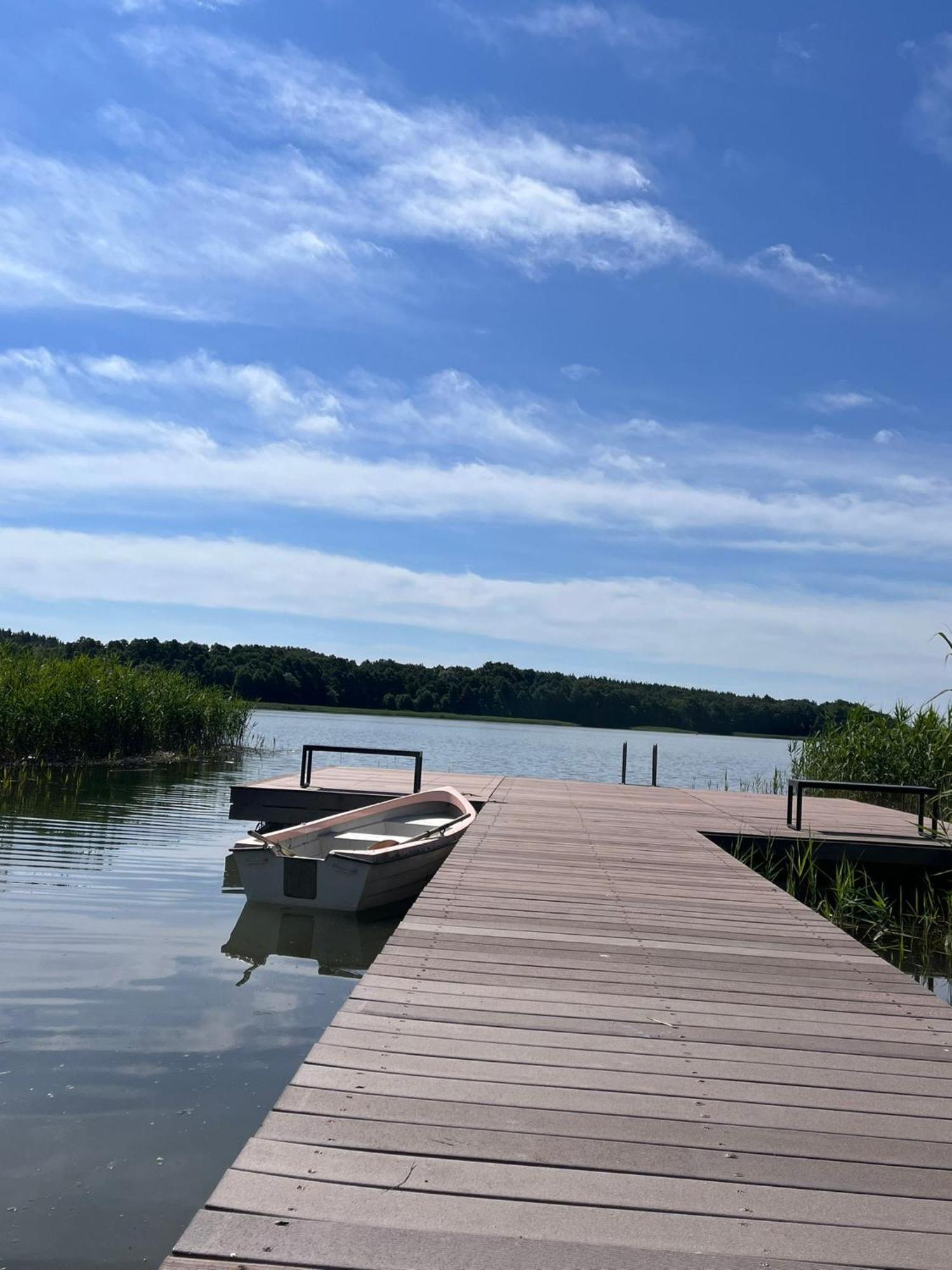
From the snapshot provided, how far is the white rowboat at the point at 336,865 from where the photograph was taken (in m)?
7.58

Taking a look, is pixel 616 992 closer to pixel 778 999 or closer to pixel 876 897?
pixel 778 999

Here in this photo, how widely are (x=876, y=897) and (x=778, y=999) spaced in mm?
5331

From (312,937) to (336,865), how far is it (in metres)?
0.53

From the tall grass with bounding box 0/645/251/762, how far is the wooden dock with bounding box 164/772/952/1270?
43.6 feet

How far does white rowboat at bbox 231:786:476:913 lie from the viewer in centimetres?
758

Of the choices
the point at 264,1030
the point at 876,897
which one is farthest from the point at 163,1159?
the point at 876,897

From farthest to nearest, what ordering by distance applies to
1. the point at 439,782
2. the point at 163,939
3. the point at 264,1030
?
the point at 439,782 → the point at 163,939 → the point at 264,1030

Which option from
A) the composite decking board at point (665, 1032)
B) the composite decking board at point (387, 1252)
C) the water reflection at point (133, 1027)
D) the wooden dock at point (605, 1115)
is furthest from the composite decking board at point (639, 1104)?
the water reflection at point (133, 1027)

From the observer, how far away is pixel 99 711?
1798cm

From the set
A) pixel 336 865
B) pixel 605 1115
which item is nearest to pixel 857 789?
pixel 336 865

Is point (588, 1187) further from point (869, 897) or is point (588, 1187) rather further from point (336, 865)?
point (869, 897)

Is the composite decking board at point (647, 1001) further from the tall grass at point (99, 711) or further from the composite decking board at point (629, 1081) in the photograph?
the tall grass at point (99, 711)

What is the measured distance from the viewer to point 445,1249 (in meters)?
1.83

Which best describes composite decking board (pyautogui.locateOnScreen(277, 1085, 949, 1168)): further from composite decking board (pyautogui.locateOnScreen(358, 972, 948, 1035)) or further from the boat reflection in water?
the boat reflection in water
